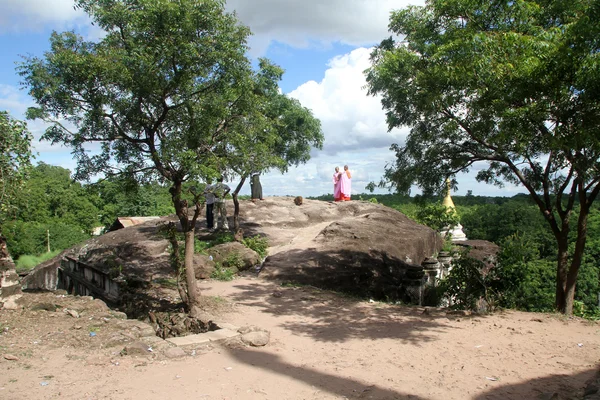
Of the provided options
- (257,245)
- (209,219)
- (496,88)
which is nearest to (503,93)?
(496,88)

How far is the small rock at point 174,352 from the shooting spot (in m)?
5.21

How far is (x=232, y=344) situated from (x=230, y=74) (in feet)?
13.9

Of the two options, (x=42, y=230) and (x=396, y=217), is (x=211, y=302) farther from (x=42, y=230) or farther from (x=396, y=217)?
(x=42, y=230)

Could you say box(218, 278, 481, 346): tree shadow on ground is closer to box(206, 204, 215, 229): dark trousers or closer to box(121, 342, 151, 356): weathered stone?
box(121, 342, 151, 356): weathered stone

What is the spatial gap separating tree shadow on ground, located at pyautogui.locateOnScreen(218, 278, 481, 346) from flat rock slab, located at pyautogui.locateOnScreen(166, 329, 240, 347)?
44.2 inches

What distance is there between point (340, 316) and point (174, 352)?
10.3 ft

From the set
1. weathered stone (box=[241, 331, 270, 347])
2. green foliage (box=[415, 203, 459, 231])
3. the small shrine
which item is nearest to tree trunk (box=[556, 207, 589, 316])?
weathered stone (box=[241, 331, 270, 347])

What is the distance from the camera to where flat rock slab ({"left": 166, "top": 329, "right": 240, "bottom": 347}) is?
5543 millimetres

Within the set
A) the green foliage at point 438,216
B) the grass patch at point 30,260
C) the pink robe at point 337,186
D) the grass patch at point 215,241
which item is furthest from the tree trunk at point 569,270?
the grass patch at point 30,260

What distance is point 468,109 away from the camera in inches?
287

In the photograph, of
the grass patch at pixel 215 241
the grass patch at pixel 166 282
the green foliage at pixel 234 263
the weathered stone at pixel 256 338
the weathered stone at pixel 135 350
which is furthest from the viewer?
the grass patch at pixel 215 241

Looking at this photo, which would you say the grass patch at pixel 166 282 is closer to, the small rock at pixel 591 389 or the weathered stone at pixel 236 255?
the weathered stone at pixel 236 255

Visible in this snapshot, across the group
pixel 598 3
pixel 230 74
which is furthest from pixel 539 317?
pixel 230 74

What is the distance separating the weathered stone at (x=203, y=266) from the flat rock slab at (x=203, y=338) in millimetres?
5012
